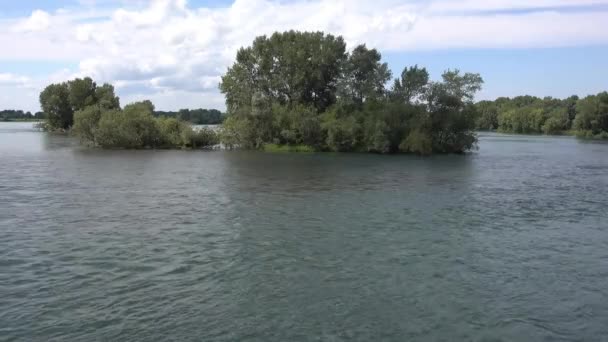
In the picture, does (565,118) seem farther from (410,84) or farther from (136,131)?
(136,131)

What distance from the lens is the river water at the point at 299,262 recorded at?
1392 centimetres

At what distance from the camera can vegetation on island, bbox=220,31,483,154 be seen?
253 feet

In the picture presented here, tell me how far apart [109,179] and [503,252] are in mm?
31509

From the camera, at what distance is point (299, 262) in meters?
19.6

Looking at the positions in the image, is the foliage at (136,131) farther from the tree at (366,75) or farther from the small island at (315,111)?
the tree at (366,75)

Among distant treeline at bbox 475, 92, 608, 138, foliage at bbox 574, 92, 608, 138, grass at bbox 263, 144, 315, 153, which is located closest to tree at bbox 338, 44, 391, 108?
grass at bbox 263, 144, 315, 153

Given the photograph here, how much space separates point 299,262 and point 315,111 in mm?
63097

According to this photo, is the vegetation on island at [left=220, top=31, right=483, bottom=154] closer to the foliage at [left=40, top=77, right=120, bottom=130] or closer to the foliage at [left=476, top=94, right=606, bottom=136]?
the foliage at [left=40, top=77, right=120, bottom=130]

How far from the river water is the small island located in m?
36.6

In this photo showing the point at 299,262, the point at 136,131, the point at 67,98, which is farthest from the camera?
the point at 67,98

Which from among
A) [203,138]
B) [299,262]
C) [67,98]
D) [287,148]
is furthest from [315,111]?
[67,98]

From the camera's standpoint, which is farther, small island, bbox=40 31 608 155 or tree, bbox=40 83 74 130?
tree, bbox=40 83 74 130

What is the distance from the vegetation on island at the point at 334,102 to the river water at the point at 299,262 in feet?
120

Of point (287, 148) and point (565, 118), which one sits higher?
point (565, 118)
